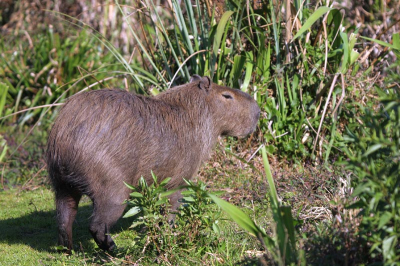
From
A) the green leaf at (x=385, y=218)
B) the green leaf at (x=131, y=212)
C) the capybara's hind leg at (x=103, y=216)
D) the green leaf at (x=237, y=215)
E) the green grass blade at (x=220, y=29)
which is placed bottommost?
the capybara's hind leg at (x=103, y=216)

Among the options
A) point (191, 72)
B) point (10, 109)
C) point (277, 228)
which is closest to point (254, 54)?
point (191, 72)

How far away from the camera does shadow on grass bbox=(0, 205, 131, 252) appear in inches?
185

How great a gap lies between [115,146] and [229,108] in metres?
1.40

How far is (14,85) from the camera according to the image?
29.0ft

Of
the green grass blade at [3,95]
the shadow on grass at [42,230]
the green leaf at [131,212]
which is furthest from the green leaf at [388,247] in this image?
the green grass blade at [3,95]

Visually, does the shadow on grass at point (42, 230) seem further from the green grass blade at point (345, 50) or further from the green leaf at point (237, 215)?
the green grass blade at point (345, 50)

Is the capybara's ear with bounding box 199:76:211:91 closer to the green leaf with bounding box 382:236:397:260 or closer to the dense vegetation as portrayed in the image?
the dense vegetation

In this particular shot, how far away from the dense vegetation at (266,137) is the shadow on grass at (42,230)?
39 millimetres

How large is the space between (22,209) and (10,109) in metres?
3.22

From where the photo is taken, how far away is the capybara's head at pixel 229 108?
16.1 feet

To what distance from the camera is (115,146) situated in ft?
13.0

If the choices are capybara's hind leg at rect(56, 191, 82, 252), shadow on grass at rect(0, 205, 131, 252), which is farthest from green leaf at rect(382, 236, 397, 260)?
shadow on grass at rect(0, 205, 131, 252)

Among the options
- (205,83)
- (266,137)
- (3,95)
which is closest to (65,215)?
(205,83)

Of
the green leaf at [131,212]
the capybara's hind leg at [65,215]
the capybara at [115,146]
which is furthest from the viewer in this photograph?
the capybara's hind leg at [65,215]
